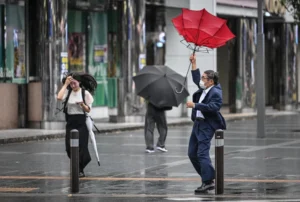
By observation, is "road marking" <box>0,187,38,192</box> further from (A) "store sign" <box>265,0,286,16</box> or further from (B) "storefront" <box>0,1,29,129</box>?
(A) "store sign" <box>265,0,286,16</box>

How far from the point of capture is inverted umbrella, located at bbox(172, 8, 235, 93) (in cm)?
1438

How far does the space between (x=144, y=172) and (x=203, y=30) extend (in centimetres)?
342

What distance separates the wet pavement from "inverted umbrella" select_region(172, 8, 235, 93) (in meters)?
2.22

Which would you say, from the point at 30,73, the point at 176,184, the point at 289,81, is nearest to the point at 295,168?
the point at 176,184

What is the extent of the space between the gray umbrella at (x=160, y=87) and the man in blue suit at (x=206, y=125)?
6812 mm

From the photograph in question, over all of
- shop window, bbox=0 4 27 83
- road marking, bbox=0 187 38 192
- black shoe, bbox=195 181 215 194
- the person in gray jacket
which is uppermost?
shop window, bbox=0 4 27 83

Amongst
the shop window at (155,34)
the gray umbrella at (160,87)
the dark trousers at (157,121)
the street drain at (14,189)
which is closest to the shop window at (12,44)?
the gray umbrella at (160,87)

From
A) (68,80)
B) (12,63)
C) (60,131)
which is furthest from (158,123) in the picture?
(12,63)

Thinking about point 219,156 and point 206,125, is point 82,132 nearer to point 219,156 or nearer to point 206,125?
point 206,125

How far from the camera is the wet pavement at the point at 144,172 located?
44.1 ft

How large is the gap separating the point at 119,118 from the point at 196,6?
20.3ft

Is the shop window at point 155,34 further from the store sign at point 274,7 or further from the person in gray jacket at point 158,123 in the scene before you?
the person in gray jacket at point 158,123

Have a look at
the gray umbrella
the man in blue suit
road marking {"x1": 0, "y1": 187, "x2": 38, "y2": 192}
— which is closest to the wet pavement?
road marking {"x1": 0, "y1": 187, "x2": 38, "y2": 192}

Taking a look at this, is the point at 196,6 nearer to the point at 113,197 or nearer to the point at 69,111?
the point at 69,111
